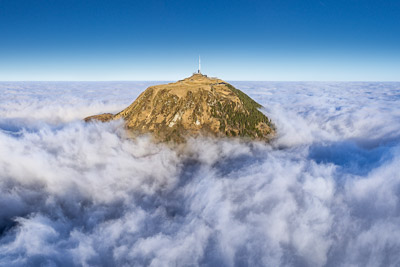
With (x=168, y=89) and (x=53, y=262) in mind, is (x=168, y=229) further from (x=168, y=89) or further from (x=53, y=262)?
(x=168, y=89)

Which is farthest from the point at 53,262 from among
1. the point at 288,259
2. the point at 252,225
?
the point at 288,259

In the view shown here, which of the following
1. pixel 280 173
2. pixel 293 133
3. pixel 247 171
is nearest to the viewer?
pixel 280 173

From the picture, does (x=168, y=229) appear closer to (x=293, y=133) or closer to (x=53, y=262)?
(x=53, y=262)

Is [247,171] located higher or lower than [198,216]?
higher

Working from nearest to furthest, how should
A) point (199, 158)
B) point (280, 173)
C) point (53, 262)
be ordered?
point (53, 262)
point (280, 173)
point (199, 158)

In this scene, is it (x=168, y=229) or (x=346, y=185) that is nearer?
(x=168, y=229)

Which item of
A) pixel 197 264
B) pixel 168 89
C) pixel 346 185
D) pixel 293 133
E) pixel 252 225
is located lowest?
pixel 197 264
